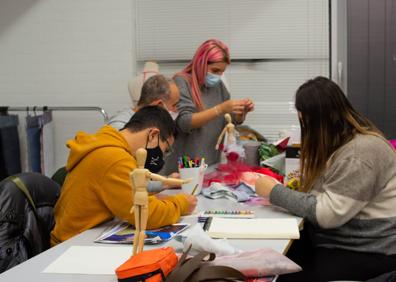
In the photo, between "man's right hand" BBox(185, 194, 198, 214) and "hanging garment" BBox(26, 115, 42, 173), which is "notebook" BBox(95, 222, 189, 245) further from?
"hanging garment" BBox(26, 115, 42, 173)

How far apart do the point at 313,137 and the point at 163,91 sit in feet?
2.79

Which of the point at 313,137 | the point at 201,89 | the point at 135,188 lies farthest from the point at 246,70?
the point at 135,188

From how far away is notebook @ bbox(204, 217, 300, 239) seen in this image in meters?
1.75

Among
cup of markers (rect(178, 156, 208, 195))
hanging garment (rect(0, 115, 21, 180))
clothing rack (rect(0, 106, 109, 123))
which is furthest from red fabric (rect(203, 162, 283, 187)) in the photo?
hanging garment (rect(0, 115, 21, 180))

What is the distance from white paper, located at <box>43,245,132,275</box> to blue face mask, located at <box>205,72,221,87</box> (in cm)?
158

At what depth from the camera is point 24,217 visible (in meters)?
1.84

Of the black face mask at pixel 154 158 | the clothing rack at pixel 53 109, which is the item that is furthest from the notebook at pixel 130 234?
the clothing rack at pixel 53 109

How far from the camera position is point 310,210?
6.38 feet

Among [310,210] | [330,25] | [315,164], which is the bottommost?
[310,210]

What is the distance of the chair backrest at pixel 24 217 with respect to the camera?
68.2 inches

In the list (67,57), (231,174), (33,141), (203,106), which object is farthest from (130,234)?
(67,57)

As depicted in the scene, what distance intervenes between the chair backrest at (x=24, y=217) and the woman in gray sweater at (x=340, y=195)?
852mm

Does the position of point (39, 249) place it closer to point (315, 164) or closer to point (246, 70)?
point (315, 164)

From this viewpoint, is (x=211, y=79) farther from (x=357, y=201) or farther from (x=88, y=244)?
(x=88, y=244)
